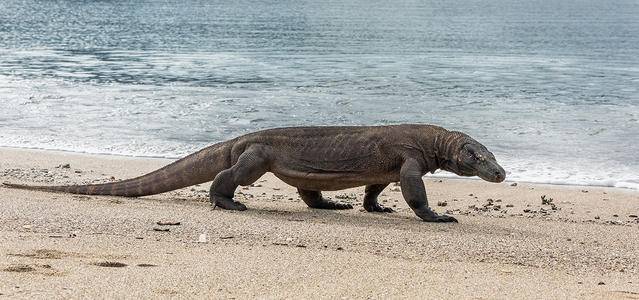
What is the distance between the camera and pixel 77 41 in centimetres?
4803

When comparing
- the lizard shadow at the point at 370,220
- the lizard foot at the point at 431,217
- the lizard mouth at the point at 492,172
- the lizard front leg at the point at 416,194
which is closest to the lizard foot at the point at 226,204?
the lizard shadow at the point at 370,220

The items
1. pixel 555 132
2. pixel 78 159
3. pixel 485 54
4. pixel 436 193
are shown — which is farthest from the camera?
pixel 485 54

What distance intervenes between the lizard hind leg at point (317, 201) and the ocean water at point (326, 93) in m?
3.48

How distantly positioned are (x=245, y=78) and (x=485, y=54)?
17.3m

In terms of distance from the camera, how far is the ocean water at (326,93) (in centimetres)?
1577

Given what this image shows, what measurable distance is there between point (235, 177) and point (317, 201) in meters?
0.98

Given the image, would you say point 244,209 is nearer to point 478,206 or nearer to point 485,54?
point 478,206

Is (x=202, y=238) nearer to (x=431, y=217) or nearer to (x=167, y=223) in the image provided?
(x=167, y=223)

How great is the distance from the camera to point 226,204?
32.4ft

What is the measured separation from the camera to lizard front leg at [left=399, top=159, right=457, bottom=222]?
9.66m

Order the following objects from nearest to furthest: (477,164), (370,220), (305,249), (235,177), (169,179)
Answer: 1. (305,249)
2. (370,220)
3. (477,164)
4. (235,177)
5. (169,179)

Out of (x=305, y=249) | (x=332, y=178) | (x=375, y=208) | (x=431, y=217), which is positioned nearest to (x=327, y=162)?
(x=332, y=178)

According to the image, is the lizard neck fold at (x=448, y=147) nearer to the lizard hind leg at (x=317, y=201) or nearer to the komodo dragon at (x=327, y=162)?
the komodo dragon at (x=327, y=162)

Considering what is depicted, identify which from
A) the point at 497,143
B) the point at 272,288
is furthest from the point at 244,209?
the point at 497,143
